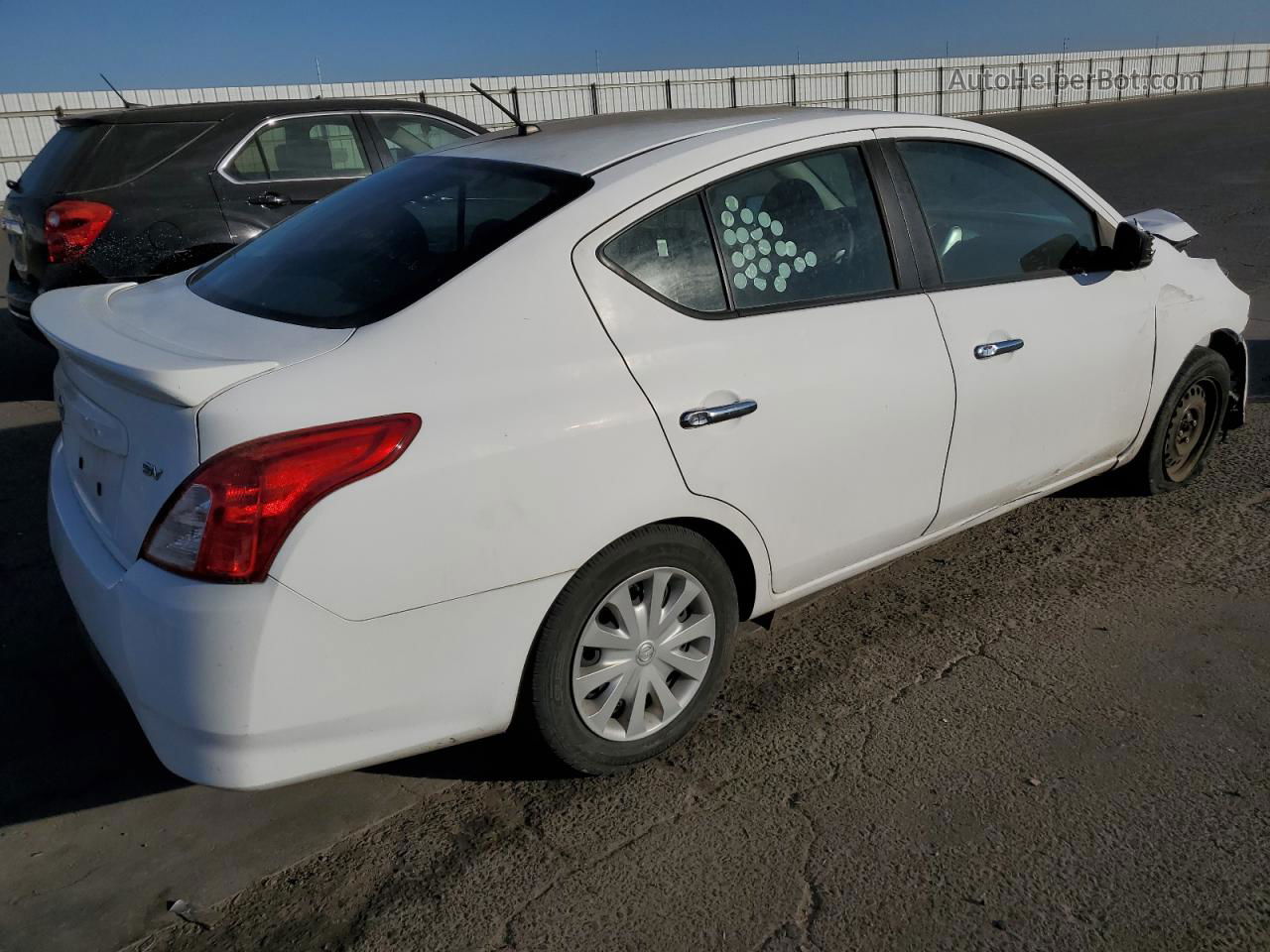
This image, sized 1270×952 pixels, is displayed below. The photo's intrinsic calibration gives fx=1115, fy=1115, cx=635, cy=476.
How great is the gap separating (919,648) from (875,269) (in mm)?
1236

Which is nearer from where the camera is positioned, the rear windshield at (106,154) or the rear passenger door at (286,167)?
the rear windshield at (106,154)

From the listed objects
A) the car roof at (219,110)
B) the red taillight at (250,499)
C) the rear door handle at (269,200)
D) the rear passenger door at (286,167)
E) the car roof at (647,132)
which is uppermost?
the car roof at (219,110)

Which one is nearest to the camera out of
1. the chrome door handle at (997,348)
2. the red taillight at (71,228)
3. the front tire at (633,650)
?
the front tire at (633,650)

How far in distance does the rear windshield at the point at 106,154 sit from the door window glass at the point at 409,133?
1.22m

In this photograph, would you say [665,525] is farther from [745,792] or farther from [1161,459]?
[1161,459]

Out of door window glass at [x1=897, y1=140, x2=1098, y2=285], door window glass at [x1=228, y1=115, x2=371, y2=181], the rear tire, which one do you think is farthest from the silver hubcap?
door window glass at [x1=228, y1=115, x2=371, y2=181]

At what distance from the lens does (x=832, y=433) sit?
3123 mm

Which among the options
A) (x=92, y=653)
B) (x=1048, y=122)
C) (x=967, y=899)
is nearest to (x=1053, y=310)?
(x=967, y=899)

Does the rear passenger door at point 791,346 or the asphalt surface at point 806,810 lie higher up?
the rear passenger door at point 791,346

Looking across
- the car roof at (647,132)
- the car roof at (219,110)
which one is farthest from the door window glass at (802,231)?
the car roof at (219,110)

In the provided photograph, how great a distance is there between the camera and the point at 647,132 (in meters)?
3.33

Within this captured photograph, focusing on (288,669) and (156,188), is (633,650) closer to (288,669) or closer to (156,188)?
(288,669)

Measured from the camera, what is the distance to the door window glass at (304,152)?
6828mm

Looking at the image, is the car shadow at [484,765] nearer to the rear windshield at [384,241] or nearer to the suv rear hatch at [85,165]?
the rear windshield at [384,241]
